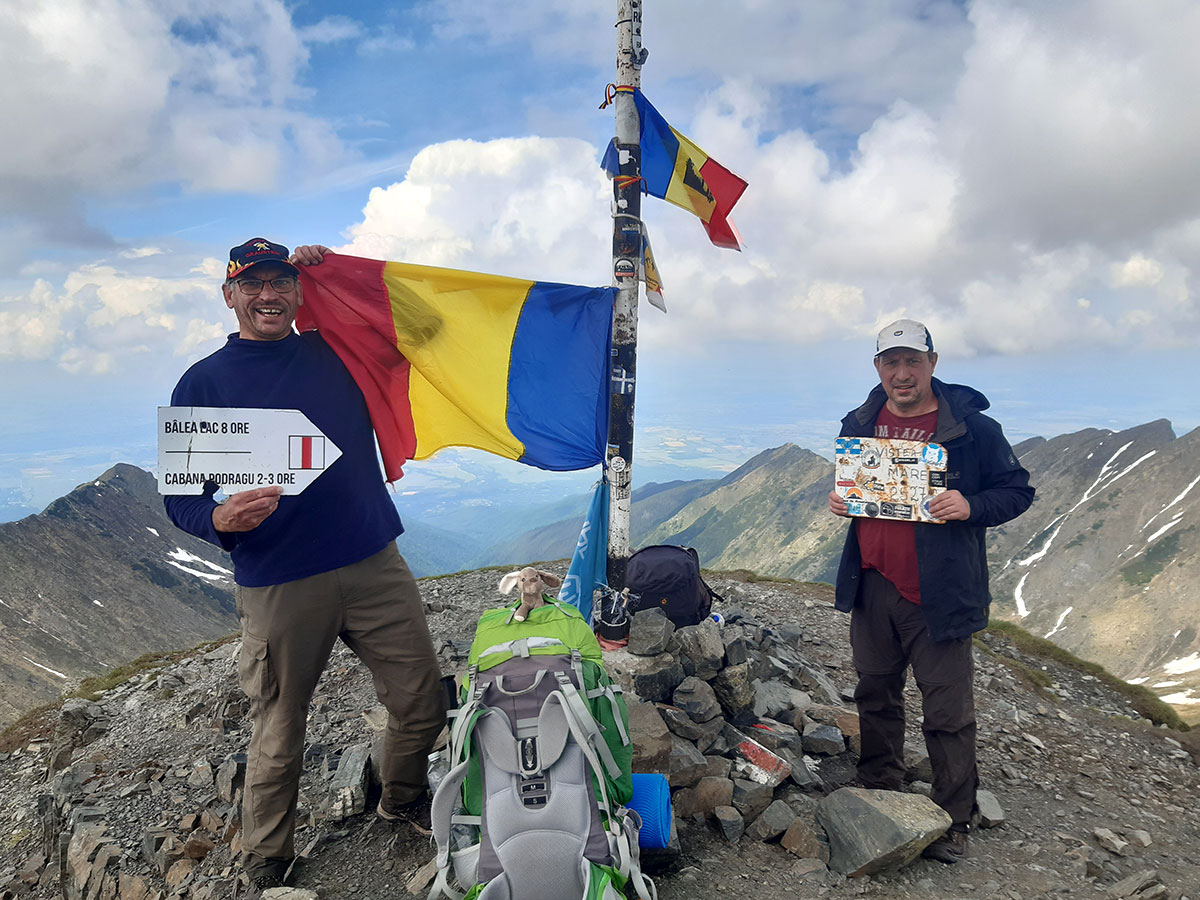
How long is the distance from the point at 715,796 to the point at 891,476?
3231 millimetres

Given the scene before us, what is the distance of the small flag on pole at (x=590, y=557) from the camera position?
7773 millimetres

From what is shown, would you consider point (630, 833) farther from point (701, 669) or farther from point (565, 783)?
point (701, 669)

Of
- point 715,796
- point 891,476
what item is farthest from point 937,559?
point 715,796

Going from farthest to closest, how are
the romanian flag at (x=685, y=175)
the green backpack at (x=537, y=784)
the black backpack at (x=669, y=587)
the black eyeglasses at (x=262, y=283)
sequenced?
1. the romanian flag at (x=685, y=175)
2. the black backpack at (x=669, y=587)
3. the black eyeglasses at (x=262, y=283)
4. the green backpack at (x=537, y=784)

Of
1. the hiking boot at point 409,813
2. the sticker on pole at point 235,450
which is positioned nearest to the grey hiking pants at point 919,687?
the hiking boot at point 409,813

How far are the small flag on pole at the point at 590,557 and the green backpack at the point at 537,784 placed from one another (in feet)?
9.69

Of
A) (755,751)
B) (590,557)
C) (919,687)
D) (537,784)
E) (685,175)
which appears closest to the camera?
(537,784)

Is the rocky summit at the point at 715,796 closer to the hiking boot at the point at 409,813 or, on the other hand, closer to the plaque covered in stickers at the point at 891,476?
the hiking boot at the point at 409,813

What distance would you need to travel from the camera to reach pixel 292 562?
15.6ft

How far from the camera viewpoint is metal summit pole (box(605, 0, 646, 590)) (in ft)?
25.2

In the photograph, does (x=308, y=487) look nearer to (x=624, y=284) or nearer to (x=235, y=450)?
(x=235, y=450)

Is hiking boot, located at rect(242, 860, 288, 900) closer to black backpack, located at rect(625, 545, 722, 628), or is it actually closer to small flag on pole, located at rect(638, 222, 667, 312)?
black backpack, located at rect(625, 545, 722, 628)

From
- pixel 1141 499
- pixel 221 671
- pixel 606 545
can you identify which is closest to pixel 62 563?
pixel 221 671

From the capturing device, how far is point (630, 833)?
447 cm
